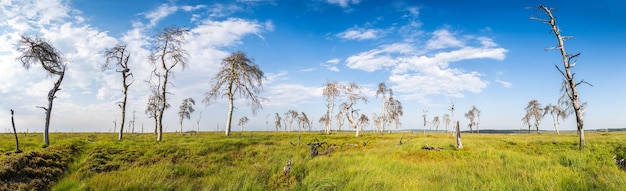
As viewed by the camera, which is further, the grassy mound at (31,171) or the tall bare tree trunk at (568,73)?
the tall bare tree trunk at (568,73)

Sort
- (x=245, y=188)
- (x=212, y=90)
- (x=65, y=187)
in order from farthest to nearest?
(x=212, y=90)
(x=65, y=187)
(x=245, y=188)

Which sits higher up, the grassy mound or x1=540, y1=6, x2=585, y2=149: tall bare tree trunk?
x1=540, y1=6, x2=585, y2=149: tall bare tree trunk

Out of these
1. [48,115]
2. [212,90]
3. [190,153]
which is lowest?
[190,153]

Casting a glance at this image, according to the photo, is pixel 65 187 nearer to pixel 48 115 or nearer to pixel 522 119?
pixel 48 115

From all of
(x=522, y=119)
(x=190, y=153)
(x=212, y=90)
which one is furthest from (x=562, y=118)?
(x=190, y=153)

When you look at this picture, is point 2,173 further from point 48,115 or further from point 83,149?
point 48,115

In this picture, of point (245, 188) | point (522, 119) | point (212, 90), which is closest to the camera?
point (245, 188)

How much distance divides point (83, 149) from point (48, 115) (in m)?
7.79

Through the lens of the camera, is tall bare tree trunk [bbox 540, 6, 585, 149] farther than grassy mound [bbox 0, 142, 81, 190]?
Yes

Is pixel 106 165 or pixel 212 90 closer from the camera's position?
pixel 106 165

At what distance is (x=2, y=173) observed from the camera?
802cm

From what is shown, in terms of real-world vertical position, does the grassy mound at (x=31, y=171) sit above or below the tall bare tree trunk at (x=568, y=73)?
below

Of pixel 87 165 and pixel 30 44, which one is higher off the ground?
pixel 30 44

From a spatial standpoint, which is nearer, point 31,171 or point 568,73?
point 31,171
